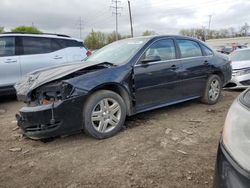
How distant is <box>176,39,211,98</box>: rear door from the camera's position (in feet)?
18.1

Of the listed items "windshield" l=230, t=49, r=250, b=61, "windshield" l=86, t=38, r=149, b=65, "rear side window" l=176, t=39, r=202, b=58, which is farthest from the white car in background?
"windshield" l=230, t=49, r=250, b=61

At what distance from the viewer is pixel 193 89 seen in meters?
5.77

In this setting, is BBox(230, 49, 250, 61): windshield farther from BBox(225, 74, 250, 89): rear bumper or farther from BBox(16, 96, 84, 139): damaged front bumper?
BBox(16, 96, 84, 139): damaged front bumper

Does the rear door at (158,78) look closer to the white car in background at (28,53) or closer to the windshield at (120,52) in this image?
the windshield at (120,52)

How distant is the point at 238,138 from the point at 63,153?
2.63 m

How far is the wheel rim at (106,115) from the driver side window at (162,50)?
109 centimetres

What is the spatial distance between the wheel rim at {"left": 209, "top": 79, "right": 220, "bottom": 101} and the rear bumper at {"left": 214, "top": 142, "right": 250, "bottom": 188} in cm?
452

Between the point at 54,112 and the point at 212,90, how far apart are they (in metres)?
3.77

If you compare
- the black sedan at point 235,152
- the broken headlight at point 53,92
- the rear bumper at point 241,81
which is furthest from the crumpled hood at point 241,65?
the black sedan at point 235,152

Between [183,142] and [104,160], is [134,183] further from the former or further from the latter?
[183,142]

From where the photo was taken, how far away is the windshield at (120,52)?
4.81 metres

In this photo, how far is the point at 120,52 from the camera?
201 inches

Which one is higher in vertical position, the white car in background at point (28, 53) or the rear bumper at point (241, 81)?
the white car in background at point (28, 53)

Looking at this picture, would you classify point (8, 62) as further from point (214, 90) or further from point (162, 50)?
point (214, 90)
